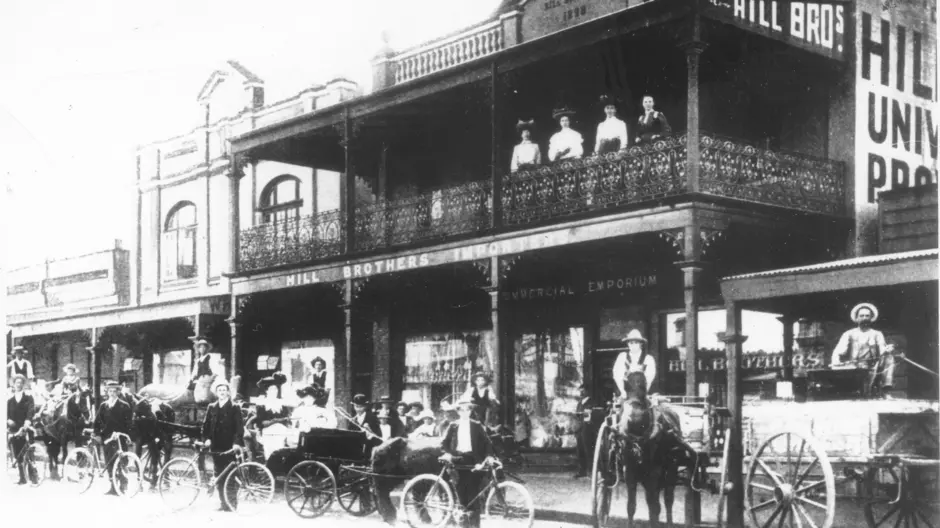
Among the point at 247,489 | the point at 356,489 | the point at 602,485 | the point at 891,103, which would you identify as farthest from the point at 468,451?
the point at 891,103

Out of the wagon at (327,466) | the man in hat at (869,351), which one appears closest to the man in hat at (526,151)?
the wagon at (327,466)

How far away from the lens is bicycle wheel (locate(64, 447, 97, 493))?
14.9 m

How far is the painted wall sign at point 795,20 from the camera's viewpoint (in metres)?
11.8

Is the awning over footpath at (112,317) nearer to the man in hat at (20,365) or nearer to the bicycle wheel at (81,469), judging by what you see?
the man in hat at (20,365)

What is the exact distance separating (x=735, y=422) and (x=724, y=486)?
2.04 feet

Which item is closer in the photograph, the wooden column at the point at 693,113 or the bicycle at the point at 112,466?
the wooden column at the point at 693,113

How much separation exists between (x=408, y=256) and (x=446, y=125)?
7.04ft

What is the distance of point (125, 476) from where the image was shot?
14484 mm

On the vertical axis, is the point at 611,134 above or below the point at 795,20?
below

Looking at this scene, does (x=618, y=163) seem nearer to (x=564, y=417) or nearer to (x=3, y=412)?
(x=564, y=417)

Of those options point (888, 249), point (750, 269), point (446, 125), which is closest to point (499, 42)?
point (446, 125)

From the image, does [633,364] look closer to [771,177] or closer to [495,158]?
[771,177]

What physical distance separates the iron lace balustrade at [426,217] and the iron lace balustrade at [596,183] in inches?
16.3

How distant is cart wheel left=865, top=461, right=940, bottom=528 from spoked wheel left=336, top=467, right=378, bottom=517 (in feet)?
16.7
